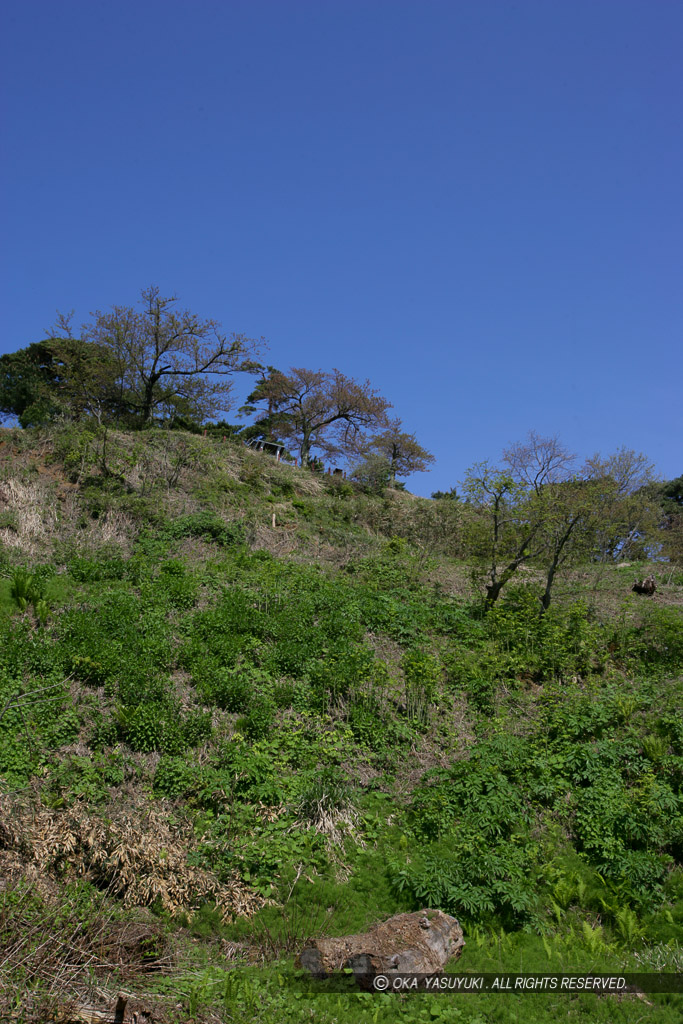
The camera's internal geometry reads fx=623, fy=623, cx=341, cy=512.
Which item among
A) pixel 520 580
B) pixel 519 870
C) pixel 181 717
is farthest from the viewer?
pixel 520 580

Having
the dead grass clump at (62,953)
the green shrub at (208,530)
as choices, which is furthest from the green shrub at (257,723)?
the green shrub at (208,530)

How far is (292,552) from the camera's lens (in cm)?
1495

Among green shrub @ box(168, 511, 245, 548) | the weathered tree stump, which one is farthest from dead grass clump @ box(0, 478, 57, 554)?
the weathered tree stump

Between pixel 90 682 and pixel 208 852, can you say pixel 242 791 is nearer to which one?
pixel 208 852

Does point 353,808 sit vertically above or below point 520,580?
below

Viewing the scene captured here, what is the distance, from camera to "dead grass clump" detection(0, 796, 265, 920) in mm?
5816

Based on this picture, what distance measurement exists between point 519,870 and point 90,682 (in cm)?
581

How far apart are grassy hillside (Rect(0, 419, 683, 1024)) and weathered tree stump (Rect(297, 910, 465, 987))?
0.18 m

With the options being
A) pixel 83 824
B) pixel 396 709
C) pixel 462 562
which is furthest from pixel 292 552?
pixel 83 824

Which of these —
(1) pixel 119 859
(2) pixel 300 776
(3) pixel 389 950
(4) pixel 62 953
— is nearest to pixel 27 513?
(2) pixel 300 776

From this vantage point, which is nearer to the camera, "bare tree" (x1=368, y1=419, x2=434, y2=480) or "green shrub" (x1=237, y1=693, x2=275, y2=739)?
"green shrub" (x1=237, y1=693, x2=275, y2=739)

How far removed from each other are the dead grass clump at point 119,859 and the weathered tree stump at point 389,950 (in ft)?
3.01

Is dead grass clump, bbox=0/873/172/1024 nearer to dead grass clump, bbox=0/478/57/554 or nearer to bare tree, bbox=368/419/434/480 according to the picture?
dead grass clump, bbox=0/478/57/554

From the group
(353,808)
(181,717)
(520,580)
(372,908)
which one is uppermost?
(520,580)
